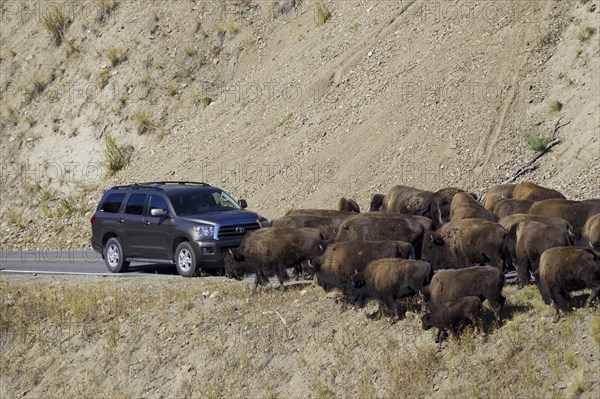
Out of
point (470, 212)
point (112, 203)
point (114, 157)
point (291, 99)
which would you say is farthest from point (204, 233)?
point (114, 157)

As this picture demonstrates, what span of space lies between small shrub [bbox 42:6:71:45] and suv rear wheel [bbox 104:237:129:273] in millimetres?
22906

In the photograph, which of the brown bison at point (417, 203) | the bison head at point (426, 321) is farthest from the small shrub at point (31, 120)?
the bison head at point (426, 321)

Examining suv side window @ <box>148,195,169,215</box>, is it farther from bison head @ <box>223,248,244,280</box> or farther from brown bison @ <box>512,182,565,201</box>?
brown bison @ <box>512,182,565,201</box>

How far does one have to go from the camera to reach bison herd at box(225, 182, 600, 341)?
49.8ft

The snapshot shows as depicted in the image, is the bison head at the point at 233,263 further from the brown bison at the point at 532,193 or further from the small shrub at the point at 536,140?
the small shrub at the point at 536,140

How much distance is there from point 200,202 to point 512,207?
261 inches

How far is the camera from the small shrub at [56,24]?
45094 millimetres

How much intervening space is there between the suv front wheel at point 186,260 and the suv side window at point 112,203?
2.71 m

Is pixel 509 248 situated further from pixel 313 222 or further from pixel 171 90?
pixel 171 90

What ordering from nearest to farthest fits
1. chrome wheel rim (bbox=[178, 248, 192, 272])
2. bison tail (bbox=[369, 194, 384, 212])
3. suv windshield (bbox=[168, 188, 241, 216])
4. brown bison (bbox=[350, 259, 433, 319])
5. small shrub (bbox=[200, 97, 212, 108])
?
brown bison (bbox=[350, 259, 433, 319])
chrome wheel rim (bbox=[178, 248, 192, 272])
suv windshield (bbox=[168, 188, 241, 216])
bison tail (bbox=[369, 194, 384, 212])
small shrub (bbox=[200, 97, 212, 108])

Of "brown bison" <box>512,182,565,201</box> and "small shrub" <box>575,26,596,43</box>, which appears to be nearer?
"brown bison" <box>512,182,565,201</box>

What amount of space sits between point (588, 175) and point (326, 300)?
1286 centimetres

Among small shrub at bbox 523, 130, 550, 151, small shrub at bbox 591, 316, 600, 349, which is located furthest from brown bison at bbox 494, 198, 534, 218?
small shrub at bbox 523, 130, 550, 151

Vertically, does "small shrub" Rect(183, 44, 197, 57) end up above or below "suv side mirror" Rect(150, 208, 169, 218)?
above
